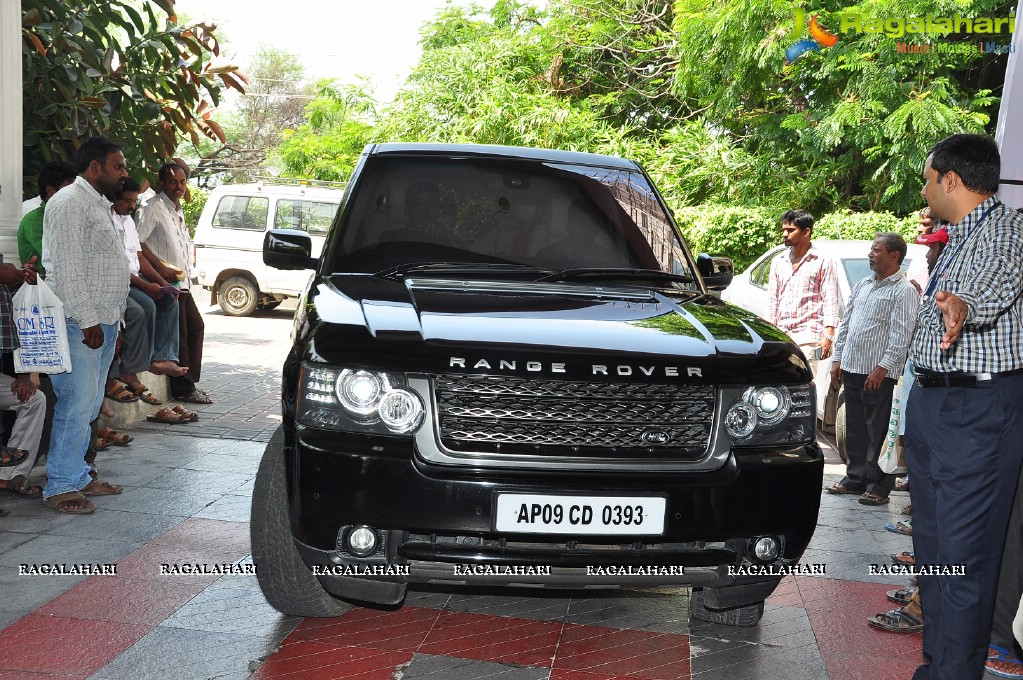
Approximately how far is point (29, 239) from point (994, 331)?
208 inches

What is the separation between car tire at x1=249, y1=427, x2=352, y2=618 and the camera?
3.75 metres

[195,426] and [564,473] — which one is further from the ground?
[564,473]

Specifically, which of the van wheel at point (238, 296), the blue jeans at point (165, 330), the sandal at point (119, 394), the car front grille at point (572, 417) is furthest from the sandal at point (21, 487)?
the van wheel at point (238, 296)

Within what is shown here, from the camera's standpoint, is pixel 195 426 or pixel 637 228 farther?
pixel 195 426

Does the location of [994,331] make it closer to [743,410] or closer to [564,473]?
[743,410]

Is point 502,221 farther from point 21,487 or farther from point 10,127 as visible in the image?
point 10,127

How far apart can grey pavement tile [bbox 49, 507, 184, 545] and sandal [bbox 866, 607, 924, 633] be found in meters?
3.39

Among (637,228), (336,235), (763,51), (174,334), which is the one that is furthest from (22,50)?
(763,51)

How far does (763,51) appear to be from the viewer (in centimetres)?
1820

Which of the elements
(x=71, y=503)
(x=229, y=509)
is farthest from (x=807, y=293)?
(x=71, y=503)

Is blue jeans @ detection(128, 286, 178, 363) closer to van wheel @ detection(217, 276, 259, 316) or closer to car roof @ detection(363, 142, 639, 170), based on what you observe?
car roof @ detection(363, 142, 639, 170)

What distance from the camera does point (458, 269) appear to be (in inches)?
167

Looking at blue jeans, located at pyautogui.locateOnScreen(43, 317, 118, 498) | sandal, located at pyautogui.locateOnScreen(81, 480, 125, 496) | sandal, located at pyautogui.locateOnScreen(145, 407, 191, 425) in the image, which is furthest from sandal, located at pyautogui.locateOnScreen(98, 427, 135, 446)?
blue jeans, located at pyautogui.locateOnScreen(43, 317, 118, 498)

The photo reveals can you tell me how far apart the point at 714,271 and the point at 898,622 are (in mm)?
1848
